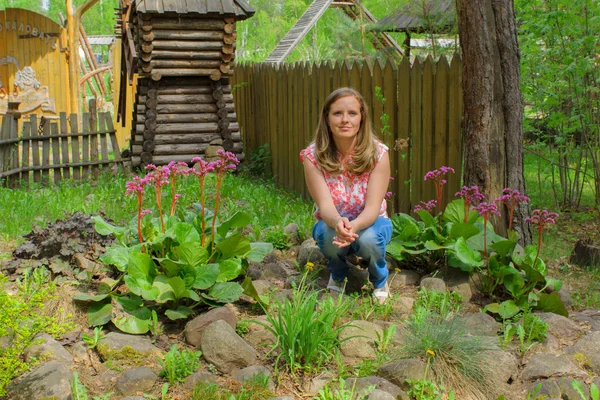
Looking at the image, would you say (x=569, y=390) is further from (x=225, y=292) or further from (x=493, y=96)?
(x=493, y=96)

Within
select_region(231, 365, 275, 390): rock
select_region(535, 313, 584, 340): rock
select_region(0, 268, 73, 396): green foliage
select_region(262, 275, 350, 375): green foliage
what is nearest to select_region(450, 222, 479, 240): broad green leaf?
select_region(535, 313, 584, 340): rock

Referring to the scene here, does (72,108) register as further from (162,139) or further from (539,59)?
(539,59)

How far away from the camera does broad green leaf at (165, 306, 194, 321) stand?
3.97 metres

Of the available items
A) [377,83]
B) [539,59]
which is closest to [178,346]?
[377,83]

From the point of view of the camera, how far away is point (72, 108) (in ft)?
49.6

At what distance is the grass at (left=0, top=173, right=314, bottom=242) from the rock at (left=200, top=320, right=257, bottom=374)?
6.61 ft

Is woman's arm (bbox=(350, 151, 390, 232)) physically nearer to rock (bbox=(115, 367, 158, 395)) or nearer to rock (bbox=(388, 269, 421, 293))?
rock (bbox=(388, 269, 421, 293))

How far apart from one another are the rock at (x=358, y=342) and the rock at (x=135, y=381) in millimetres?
1003

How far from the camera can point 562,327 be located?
4.18m

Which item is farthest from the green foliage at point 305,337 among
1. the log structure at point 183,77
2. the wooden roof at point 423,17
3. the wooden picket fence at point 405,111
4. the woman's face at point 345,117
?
the wooden roof at point 423,17

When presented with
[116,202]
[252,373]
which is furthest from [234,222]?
[116,202]

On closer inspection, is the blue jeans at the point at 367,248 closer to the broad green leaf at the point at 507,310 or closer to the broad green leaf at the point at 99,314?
the broad green leaf at the point at 507,310

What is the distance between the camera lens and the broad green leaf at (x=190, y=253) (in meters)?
4.18

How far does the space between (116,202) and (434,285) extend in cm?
429
